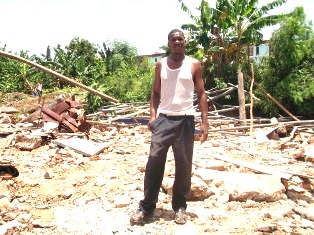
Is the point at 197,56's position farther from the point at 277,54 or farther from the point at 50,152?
the point at 50,152

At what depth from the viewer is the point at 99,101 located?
1373 centimetres

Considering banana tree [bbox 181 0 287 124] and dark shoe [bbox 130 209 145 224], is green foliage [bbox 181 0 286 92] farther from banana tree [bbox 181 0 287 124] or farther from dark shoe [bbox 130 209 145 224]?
dark shoe [bbox 130 209 145 224]

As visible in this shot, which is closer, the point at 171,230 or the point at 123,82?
the point at 171,230

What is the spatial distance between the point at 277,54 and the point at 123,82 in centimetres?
959

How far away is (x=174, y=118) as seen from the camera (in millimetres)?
2879

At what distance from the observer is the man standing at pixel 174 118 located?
111 inches

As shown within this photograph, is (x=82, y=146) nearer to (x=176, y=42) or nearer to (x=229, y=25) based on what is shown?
(x=176, y=42)

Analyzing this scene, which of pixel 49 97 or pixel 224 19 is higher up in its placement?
pixel 224 19

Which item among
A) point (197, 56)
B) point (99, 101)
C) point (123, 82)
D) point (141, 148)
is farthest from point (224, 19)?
point (141, 148)

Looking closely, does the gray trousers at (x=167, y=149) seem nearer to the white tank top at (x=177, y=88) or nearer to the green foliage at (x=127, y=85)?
the white tank top at (x=177, y=88)

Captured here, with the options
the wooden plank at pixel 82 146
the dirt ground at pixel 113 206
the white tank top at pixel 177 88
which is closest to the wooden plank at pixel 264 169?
the dirt ground at pixel 113 206

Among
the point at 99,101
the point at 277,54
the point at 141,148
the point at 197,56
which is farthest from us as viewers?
the point at 197,56

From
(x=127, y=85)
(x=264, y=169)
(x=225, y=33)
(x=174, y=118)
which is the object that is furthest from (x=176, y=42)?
(x=127, y=85)

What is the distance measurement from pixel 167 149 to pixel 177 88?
21.0 inches
